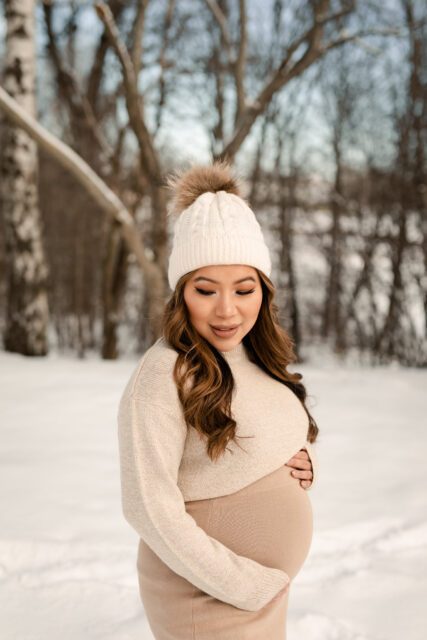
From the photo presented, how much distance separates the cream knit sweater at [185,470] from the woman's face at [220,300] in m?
0.11

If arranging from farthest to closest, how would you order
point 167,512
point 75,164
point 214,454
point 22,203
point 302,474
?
1. point 22,203
2. point 75,164
3. point 302,474
4. point 214,454
5. point 167,512

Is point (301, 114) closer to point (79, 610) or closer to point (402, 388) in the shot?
point (402, 388)

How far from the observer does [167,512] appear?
113cm

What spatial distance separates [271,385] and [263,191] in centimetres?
941

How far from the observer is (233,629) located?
1218 mm

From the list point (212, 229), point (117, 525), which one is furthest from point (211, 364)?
point (117, 525)

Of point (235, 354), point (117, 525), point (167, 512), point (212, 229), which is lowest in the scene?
point (117, 525)

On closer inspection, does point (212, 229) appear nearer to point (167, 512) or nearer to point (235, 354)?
point (235, 354)

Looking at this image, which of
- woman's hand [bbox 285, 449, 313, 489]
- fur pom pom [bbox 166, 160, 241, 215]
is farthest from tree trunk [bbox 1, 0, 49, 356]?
woman's hand [bbox 285, 449, 313, 489]

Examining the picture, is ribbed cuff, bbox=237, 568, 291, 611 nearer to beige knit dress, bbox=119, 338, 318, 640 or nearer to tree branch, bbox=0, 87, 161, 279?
beige knit dress, bbox=119, 338, 318, 640

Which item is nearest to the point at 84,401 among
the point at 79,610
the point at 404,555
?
the point at 79,610

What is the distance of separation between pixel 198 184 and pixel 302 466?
0.84 meters

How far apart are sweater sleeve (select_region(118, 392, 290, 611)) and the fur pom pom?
0.62 metres

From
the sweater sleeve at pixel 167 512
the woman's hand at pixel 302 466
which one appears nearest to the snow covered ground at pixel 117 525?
the woman's hand at pixel 302 466
